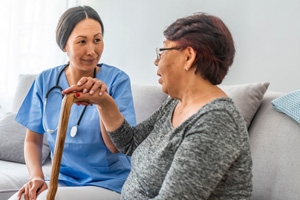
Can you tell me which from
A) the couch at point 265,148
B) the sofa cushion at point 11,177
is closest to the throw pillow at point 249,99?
the couch at point 265,148

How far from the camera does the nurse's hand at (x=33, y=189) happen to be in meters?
1.33

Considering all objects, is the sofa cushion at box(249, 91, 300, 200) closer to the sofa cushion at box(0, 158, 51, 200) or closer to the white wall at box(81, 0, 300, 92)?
the white wall at box(81, 0, 300, 92)

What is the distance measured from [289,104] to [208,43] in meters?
0.68

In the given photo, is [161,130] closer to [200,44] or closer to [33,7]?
[200,44]

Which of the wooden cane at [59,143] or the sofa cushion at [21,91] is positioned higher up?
the wooden cane at [59,143]

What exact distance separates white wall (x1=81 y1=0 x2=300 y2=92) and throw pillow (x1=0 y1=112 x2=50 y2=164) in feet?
3.52

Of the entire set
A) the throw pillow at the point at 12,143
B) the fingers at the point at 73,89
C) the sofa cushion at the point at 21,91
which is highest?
the fingers at the point at 73,89

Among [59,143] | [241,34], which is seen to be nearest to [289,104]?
[59,143]

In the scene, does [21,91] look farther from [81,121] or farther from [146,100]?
[81,121]

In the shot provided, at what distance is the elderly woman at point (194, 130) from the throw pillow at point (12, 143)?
1190 mm

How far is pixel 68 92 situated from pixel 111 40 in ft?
7.20

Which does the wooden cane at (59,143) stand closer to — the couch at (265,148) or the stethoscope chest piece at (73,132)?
the stethoscope chest piece at (73,132)

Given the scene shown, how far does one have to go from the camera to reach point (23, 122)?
1.60 m

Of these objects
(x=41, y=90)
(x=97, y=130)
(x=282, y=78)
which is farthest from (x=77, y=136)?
(x=282, y=78)
